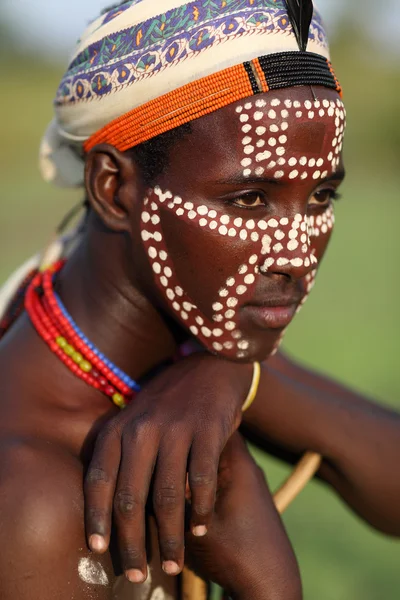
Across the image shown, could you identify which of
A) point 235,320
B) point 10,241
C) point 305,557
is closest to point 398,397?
point 305,557

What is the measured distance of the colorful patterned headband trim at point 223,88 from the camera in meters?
2.28

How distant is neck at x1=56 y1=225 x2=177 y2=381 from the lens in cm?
253

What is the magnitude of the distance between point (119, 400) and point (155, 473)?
1.33 ft

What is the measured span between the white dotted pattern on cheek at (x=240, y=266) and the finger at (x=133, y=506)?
1.57 feet

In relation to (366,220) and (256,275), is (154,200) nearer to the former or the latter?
(256,275)

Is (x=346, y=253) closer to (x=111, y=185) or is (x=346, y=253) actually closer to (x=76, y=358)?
(x=111, y=185)

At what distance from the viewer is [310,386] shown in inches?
112

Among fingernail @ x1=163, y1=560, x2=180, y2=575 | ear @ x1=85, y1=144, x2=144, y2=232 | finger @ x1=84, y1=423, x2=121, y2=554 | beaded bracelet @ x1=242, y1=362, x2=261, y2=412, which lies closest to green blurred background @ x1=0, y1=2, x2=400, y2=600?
beaded bracelet @ x1=242, y1=362, x2=261, y2=412

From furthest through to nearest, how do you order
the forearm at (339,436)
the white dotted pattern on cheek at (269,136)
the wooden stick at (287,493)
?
the forearm at (339,436)
the wooden stick at (287,493)
the white dotted pattern on cheek at (269,136)

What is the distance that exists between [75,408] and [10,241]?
13738mm

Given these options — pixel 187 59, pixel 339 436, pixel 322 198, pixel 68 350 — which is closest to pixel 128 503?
pixel 68 350

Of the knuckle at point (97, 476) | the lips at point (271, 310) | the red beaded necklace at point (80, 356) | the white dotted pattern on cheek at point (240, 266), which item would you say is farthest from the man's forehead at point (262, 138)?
the knuckle at point (97, 476)

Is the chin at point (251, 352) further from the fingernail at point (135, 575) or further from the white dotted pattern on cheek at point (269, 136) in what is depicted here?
the fingernail at point (135, 575)

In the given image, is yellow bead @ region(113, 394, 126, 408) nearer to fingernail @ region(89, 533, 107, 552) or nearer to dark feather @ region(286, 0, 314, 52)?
fingernail @ region(89, 533, 107, 552)
